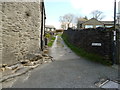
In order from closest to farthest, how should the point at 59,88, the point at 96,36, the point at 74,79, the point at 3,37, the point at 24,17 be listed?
the point at 59,88 < the point at 74,79 < the point at 3,37 < the point at 24,17 < the point at 96,36

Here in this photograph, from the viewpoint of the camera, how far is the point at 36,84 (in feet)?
13.1

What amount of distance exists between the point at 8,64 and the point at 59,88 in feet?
11.4

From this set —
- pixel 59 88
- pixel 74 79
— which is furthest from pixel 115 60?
pixel 59 88

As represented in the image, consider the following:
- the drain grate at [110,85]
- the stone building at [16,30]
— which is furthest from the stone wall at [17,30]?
the drain grate at [110,85]

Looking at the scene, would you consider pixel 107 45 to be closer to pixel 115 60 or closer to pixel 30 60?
pixel 115 60

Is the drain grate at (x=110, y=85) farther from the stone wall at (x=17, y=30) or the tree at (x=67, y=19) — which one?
the tree at (x=67, y=19)

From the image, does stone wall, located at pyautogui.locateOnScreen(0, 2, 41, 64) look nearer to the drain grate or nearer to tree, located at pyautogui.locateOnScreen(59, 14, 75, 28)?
the drain grate

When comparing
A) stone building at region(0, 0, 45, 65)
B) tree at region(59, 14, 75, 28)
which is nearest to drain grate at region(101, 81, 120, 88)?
stone building at region(0, 0, 45, 65)

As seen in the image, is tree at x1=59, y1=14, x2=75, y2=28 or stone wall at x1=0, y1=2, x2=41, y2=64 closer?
stone wall at x1=0, y1=2, x2=41, y2=64

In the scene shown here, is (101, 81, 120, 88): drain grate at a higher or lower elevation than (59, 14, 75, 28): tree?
lower

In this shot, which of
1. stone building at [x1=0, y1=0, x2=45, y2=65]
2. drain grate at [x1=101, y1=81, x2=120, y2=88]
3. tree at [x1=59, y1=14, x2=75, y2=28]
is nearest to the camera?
drain grate at [x1=101, y1=81, x2=120, y2=88]

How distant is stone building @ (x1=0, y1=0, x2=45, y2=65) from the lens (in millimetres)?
5613

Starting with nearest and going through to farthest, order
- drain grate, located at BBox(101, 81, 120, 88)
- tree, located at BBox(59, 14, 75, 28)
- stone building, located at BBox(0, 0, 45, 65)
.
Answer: drain grate, located at BBox(101, 81, 120, 88) < stone building, located at BBox(0, 0, 45, 65) < tree, located at BBox(59, 14, 75, 28)

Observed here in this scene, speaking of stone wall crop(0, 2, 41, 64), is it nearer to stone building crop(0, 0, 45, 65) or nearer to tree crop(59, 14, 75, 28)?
stone building crop(0, 0, 45, 65)
